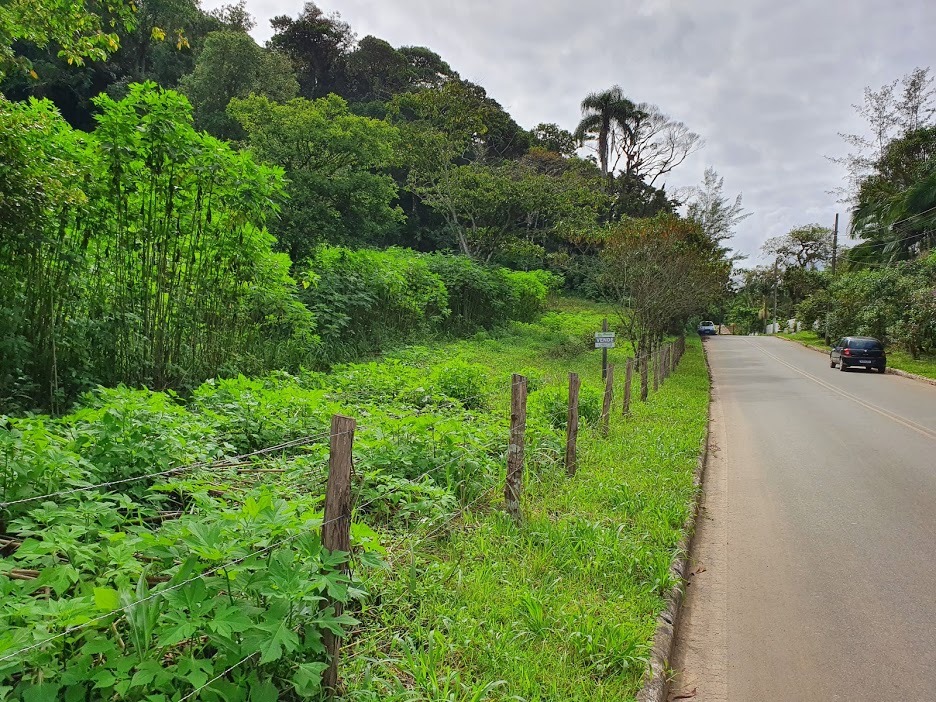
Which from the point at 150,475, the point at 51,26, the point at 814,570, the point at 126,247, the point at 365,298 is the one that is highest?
the point at 51,26

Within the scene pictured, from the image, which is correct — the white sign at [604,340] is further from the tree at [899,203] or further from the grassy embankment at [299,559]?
the tree at [899,203]

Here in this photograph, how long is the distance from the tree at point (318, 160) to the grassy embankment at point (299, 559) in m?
9.58

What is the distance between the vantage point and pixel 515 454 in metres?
4.62

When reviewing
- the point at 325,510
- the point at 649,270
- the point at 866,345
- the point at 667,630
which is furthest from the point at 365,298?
the point at 866,345

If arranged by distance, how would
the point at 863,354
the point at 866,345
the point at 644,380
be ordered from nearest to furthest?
the point at 644,380
the point at 863,354
the point at 866,345

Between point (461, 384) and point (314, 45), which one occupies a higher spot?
point (314, 45)

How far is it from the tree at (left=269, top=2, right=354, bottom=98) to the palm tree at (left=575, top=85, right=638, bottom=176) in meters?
19.5

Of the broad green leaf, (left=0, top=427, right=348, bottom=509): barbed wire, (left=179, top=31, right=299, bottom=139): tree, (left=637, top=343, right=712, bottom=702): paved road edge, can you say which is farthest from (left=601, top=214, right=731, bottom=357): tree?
(left=179, top=31, right=299, bottom=139): tree

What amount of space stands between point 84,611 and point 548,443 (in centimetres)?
520

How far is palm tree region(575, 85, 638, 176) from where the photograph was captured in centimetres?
4588

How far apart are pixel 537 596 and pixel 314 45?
44002mm

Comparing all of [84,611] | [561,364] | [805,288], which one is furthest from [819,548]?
[805,288]

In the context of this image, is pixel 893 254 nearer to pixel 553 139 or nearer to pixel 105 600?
pixel 553 139

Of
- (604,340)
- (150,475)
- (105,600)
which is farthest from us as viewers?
(604,340)
